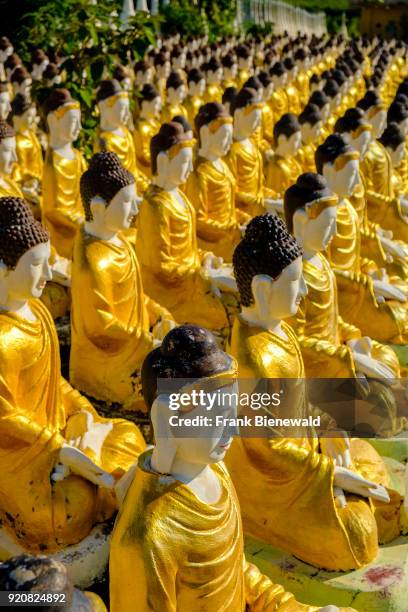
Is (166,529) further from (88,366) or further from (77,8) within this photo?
(77,8)

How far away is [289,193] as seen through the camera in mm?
4641

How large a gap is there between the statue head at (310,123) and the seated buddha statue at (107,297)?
→ 4.59 metres

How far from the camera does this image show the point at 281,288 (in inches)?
142

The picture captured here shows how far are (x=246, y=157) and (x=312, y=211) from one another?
4.00m

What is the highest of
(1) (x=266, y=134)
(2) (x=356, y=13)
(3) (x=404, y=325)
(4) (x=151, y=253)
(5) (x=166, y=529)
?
(5) (x=166, y=529)

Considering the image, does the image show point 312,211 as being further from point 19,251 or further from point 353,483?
point 19,251

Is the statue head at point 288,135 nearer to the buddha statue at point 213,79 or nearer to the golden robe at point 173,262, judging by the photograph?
the golden robe at point 173,262

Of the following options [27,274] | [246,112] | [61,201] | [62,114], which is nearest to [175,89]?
[246,112]

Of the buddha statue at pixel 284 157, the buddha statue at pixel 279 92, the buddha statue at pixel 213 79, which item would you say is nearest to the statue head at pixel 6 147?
the buddha statue at pixel 284 157

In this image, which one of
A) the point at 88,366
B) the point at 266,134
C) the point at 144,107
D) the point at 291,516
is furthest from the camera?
the point at 266,134

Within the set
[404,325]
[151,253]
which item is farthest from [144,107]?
[404,325]

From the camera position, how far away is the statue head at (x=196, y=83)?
1172 centimetres

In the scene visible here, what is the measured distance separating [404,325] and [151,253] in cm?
184

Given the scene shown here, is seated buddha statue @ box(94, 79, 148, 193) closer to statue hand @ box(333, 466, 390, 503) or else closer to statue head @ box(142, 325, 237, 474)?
statue hand @ box(333, 466, 390, 503)
